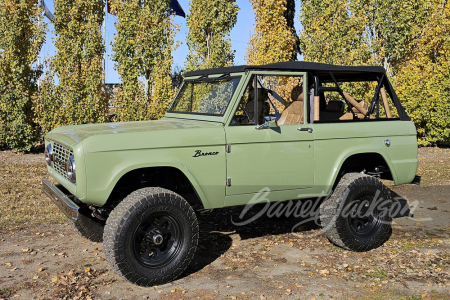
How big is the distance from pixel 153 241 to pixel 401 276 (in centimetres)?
271

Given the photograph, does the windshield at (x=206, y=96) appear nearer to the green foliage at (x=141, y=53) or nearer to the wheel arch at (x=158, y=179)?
the wheel arch at (x=158, y=179)

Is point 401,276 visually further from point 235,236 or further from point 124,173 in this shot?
point 124,173

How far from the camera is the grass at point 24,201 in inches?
277

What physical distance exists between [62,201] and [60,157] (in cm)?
56

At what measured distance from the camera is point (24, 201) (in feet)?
26.7

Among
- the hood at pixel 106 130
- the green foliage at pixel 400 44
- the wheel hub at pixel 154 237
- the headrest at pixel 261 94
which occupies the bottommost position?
the wheel hub at pixel 154 237

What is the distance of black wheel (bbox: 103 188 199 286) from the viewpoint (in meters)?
4.26

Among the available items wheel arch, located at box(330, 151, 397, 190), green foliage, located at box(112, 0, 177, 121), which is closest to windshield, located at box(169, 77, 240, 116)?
wheel arch, located at box(330, 151, 397, 190)

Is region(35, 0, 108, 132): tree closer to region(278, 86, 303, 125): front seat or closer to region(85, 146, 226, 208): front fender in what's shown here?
region(278, 86, 303, 125): front seat

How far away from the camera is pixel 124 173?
426cm

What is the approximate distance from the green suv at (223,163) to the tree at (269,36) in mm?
8721

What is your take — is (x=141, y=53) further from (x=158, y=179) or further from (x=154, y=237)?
(x=154, y=237)

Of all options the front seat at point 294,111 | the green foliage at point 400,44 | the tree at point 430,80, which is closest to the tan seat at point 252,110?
the front seat at point 294,111

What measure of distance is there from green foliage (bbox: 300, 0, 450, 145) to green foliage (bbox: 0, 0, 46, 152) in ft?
31.6
